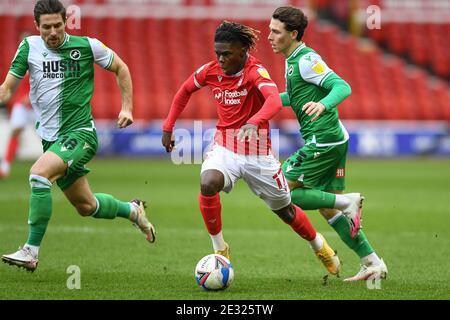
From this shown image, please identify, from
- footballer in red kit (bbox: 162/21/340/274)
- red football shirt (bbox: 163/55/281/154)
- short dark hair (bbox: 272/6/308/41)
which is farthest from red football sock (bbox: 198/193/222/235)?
short dark hair (bbox: 272/6/308/41)

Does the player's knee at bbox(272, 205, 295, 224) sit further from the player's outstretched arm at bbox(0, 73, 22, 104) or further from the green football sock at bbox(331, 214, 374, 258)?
the player's outstretched arm at bbox(0, 73, 22, 104)

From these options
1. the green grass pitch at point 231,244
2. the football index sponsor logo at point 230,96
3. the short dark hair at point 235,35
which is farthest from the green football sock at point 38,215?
the short dark hair at point 235,35

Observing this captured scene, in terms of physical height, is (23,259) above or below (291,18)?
below

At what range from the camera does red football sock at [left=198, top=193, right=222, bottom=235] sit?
6879 millimetres

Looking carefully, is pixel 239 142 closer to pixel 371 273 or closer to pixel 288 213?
pixel 288 213

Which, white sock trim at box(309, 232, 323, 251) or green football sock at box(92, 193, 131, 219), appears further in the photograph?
green football sock at box(92, 193, 131, 219)

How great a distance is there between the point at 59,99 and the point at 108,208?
1.09 m

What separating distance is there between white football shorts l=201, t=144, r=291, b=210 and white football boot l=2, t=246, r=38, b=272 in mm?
1495

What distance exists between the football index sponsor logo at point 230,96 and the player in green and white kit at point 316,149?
0.56 m

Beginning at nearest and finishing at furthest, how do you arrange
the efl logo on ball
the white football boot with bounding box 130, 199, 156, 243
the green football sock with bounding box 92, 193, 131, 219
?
the efl logo on ball → the green football sock with bounding box 92, 193, 131, 219 → the white football boot with bounding box 130, 199, 156, 243

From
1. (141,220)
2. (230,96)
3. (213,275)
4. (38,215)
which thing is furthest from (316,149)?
(38,215)

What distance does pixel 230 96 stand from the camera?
7031mm

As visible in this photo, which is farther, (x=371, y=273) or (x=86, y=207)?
(x=86, y=207)

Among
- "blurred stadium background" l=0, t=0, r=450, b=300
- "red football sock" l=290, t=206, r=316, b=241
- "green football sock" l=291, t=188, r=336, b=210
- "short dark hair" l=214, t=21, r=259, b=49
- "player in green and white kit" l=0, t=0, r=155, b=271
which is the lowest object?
"blurred stadium background" l=0, t=0, r=450, b=300
